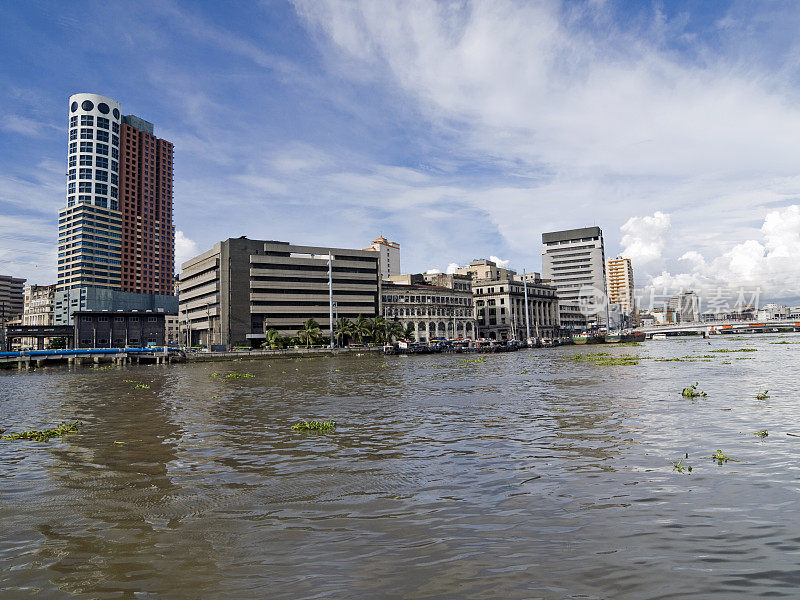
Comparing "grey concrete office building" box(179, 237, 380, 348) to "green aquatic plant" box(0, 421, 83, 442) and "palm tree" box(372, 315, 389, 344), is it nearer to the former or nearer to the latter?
"palm tree" box(372, 315, 389, 344)

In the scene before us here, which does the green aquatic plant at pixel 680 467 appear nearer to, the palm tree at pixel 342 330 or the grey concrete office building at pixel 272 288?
the palm tree at pixel 342 330

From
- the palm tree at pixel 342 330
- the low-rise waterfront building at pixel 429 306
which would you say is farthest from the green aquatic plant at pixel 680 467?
the low-rise waterfront building at pixel 429 306

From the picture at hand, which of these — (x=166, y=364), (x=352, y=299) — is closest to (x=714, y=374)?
(x=166, y=364)

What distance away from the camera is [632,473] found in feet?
41.2

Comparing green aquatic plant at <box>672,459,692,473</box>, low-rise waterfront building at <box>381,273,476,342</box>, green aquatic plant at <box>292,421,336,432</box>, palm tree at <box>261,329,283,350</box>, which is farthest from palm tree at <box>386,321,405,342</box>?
green aquatic plant at <box>672,459,692,473</box>

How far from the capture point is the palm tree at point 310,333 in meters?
138

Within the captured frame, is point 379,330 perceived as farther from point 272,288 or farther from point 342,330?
point 272,288

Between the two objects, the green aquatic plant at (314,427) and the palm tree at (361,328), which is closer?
the green aquatic plant at (314,427)

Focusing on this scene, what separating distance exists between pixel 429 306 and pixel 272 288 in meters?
53.7

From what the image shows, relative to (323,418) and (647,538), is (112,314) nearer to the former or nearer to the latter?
(323,418)

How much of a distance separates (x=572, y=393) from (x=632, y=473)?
62.2 feet

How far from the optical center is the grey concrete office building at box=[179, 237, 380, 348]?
487ft

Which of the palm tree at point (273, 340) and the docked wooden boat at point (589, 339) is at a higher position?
the palm tree at point (273, 340)

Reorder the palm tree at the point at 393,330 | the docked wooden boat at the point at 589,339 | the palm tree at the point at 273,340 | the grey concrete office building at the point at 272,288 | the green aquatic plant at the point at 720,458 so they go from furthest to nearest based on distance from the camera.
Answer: the docked wooden boat at the point at 589,339
the palm tree at the point at 393,330
the grey concrete office building at the point at 272,288
the palm tree at the point at 273,340
the green aquatic plant at the point at 720,458
